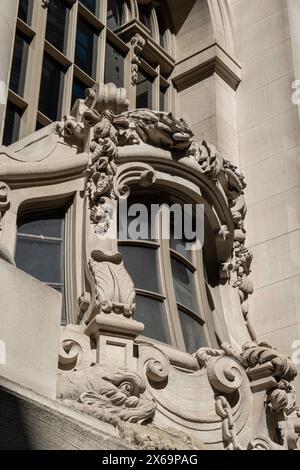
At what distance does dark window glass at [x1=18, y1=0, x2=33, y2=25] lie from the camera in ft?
50.7

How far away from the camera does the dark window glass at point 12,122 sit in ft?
A: 45.9

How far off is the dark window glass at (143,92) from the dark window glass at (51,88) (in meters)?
2.39

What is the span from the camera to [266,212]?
52.2ft

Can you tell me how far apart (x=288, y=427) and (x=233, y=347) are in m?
1.39

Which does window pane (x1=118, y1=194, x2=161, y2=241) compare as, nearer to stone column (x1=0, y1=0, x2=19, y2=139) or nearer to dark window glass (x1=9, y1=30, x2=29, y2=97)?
stone column (x1=0, y1=0, x2=19, y2=139)


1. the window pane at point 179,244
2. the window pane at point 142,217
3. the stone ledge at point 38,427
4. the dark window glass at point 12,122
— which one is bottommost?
the stone ledge at point 38,427

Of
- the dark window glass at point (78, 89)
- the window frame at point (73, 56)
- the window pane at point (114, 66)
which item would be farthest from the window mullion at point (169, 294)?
the window pane at point (114, 66)

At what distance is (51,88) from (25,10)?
1.62m

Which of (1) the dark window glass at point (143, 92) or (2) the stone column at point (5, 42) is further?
(1) the dark window glass at point (143, 92)

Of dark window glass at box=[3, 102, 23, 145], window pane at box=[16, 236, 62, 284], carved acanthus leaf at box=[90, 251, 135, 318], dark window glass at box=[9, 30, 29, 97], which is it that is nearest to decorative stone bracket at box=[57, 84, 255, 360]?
carved acanthus leaf at box=[90, 251, 135, 318]

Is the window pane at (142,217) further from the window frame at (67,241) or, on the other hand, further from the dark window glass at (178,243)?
the window frame at (67,241)

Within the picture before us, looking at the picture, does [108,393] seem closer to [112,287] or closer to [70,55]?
[112,287]
